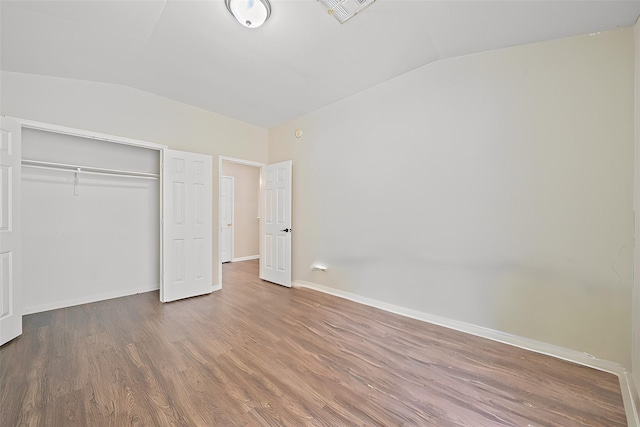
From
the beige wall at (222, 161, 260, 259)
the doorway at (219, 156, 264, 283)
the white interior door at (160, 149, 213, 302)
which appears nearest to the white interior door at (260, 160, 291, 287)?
the white interior door at (160, 149, 213, 302)

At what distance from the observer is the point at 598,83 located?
6.56 feet

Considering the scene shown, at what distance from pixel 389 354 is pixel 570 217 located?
76.1 inches

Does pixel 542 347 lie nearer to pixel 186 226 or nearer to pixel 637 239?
pixel 637 239

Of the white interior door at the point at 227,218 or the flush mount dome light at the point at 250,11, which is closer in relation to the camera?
the flush mount dome light at the point at 250,11

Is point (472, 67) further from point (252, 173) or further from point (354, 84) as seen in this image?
point (252, 173)

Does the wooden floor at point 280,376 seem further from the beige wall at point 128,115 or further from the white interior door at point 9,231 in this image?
the beige wall at point 128,115

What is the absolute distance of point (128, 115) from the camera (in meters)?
3.21

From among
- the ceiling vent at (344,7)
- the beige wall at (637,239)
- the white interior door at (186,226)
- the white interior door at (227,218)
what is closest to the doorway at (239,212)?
the white interior door at (227,218)

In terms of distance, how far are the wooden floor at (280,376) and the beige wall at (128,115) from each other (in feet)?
5.66

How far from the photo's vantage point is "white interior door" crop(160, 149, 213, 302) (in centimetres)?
338

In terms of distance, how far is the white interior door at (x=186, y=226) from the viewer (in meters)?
3.38

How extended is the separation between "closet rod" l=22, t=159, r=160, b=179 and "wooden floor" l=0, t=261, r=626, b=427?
1.72 meters

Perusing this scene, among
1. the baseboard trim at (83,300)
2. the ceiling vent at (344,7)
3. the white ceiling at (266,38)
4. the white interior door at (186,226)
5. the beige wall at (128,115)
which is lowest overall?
the baseboard trim at (83,300)

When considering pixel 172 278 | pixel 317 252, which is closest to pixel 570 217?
pixel 317 252
